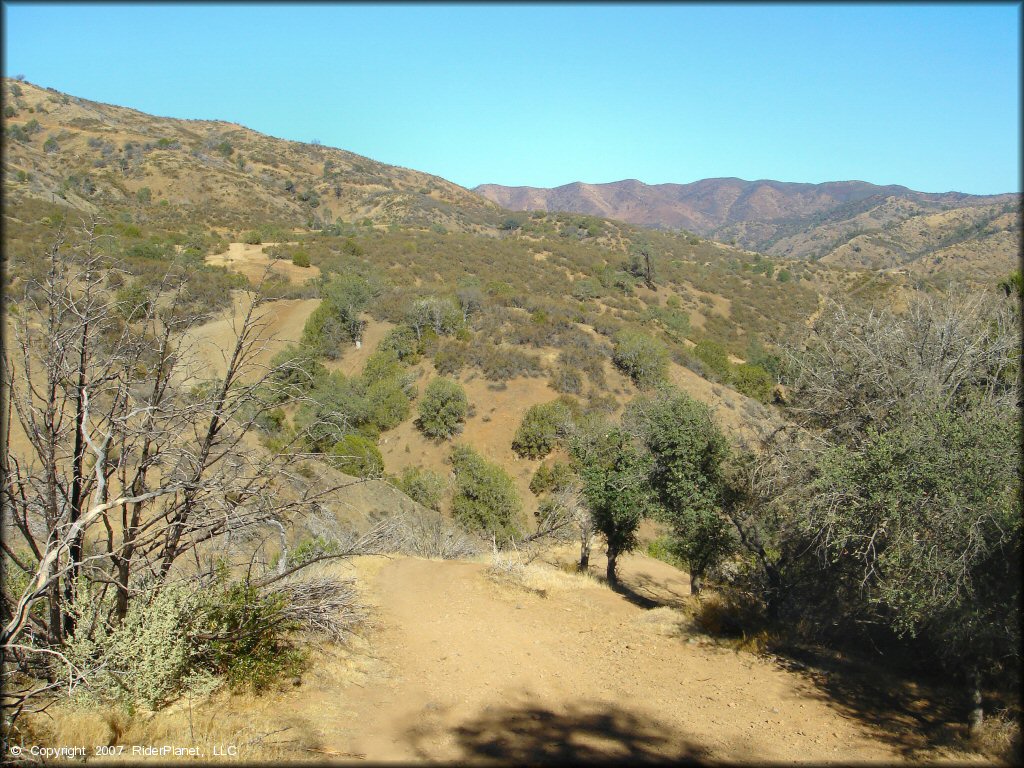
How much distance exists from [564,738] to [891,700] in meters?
4.22

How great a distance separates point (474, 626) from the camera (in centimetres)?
906

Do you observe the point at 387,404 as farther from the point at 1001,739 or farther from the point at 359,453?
the point at 1001,739

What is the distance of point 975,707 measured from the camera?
6035 mm

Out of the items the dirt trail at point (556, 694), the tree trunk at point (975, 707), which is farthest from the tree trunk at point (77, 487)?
the tree trunk at point (975, 707)

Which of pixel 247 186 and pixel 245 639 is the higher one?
pixel 247 186

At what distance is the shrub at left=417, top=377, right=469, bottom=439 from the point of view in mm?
24906

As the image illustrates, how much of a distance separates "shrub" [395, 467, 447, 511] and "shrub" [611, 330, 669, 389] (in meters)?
12.2

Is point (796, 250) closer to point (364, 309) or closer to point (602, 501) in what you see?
point (364, 309)

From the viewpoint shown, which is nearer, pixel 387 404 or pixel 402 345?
pixel 387 404

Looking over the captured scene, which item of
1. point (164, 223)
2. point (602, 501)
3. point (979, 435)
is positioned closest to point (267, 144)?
point (164, 223)

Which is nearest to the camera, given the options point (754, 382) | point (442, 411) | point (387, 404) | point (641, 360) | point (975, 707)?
point (975, 707)

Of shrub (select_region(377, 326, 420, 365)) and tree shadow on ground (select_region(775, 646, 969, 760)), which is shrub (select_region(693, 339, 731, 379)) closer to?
shrub (select_region(377, 326, 420, 365))

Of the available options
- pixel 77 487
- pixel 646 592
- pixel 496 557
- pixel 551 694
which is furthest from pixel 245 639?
pixel 646 592

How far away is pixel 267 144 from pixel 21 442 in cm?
7548
